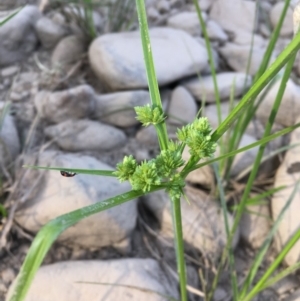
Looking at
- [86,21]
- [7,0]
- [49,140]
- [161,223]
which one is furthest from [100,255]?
[7,0]

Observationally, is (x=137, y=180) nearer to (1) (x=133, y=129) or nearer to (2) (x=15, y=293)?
(2) (x=15, y=293)

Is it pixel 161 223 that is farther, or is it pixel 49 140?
pixel 49 140

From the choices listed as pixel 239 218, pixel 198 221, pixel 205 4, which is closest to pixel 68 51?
pixel 205 4

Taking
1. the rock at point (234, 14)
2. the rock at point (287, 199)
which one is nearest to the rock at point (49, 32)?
the rock at point (234, 14)

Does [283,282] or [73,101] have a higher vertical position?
[73,101]

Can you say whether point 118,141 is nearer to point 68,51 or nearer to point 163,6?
point 68,51

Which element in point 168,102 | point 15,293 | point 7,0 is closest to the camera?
point 15,293

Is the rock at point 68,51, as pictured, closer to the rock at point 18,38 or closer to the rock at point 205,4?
the rock at point 18,38

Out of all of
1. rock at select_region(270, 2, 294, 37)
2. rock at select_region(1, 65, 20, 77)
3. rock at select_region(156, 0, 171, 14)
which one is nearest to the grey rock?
rock at select_region(1, 65, 20, 77)
